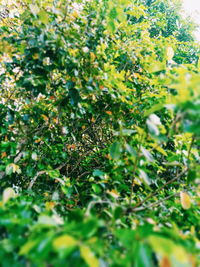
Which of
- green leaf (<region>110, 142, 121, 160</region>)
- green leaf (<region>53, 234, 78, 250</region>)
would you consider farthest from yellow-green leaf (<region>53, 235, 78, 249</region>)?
green leaf (<region>110, 142, 121, 160</region>)

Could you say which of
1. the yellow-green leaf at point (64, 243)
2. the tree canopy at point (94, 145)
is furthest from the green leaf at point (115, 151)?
the yellow-green leaf at point (64, 243)

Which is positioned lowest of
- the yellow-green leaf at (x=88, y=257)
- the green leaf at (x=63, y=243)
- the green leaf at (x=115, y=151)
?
the yellow-green leaf at (x=88, y=257)

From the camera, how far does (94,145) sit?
295 cm

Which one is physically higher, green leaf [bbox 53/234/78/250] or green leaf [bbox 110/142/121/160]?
green leaf [bbox 110/142/121/160]

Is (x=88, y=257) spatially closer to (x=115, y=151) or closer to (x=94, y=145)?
(x=115, y=151)

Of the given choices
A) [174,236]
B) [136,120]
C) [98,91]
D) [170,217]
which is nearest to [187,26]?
[136,120]

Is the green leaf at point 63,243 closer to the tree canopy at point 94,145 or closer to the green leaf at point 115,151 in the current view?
the tree canopy at point 94,145

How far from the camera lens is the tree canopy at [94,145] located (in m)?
0.82

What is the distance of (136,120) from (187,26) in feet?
21.7

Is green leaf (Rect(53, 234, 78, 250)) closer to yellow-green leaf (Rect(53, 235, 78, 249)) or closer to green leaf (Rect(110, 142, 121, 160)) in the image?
yellow-green leaf (Rect(53, 235, 78, 249))

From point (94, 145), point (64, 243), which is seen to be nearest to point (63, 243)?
point (64, 243)

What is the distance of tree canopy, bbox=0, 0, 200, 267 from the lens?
0.82 m

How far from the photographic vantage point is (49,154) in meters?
2.71

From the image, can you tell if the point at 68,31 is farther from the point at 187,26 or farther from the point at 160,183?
the point at 187,26
